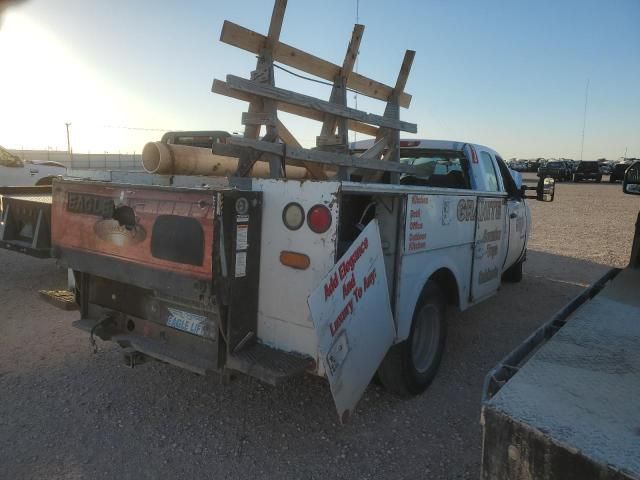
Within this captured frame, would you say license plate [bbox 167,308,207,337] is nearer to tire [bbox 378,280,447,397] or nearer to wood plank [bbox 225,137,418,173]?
wood plank [bbox 225,137,418,173]

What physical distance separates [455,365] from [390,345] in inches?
59.4

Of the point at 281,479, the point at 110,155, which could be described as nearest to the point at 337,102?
the point at 281,479

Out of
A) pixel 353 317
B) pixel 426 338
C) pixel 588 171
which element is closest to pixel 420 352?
pixel 426 338

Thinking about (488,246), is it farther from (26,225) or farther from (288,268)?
(26,225)

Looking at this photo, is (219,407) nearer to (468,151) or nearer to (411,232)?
(411,232)

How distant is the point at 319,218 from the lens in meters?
2.58

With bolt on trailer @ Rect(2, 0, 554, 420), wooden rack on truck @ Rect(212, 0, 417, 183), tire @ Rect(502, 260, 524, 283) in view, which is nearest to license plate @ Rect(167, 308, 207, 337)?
bolt on trailer @ Rect(2, 0, 554, 420)

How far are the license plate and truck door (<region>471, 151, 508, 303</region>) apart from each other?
103 inches

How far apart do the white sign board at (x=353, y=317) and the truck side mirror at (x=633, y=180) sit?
209 cm

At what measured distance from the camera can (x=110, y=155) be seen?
62875 mm

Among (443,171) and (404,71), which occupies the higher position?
(404,71)

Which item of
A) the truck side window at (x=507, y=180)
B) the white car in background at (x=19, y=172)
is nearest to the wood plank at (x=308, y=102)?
the truck side window at (x=507, y=180)

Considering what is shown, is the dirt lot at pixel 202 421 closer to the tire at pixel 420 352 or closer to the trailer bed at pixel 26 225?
the tire at pixel 420 352

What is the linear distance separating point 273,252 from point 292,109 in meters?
1.35
